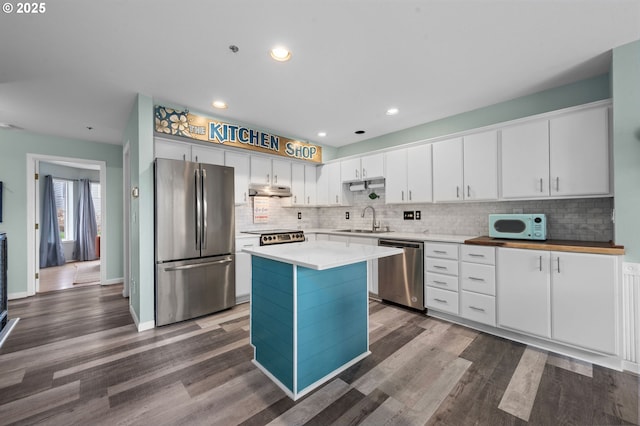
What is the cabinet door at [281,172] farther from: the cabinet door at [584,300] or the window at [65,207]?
the window at [65,207]

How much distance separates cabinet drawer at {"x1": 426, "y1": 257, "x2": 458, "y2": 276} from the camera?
302 cm

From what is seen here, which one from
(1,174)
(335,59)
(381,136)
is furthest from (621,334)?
(1,174)

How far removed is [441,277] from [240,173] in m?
3.16

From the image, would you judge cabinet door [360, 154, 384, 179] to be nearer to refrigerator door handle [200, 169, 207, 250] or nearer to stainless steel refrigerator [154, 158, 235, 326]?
stainless steel refrigerator [154, 158, 235, 326]

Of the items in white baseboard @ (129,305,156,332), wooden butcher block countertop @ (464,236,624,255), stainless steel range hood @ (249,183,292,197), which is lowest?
white baseboard @ (129,305,156,332)

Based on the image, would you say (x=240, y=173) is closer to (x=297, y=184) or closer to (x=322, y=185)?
(x=297, y=184)

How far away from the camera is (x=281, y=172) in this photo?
182 inches

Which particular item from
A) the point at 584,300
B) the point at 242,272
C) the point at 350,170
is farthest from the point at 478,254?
the point at 242,272

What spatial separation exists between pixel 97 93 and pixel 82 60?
73cm

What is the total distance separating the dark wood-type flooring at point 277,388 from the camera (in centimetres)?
167

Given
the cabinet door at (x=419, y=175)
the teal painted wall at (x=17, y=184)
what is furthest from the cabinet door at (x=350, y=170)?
the teal painted wall at (x=17, y=184)

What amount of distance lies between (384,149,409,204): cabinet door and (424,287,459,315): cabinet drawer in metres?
1.35

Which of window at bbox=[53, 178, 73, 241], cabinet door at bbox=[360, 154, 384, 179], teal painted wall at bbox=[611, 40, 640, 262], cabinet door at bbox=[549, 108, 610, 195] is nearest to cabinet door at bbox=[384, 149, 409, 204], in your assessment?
cabinet door at bbox=[360, 154, 384, 179]

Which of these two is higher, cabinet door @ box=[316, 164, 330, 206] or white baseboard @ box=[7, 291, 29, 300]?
cabinet door @ box=[316, 164, 330, 206]
